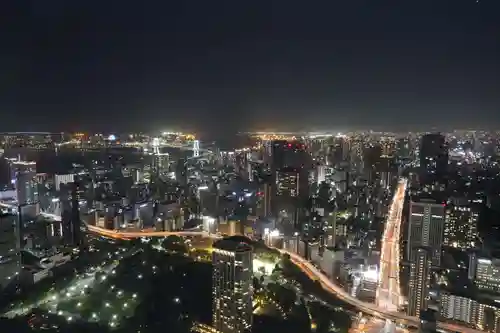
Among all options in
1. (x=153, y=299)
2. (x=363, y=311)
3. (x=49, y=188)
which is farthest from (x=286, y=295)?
(x=49, y=188)

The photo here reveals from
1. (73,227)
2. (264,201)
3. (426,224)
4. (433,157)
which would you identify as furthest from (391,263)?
(73,227)

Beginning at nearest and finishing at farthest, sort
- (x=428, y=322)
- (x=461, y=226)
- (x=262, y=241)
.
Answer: (x=428, y=322) < (x=461, y=226) < (x=262, y=241)

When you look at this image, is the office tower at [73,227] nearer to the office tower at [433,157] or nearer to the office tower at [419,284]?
the office tower at [419,284]

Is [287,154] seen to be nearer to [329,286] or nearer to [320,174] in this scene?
[320,174]

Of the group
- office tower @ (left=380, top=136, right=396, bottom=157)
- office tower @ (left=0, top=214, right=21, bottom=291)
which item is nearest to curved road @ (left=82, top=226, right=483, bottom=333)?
office tower @ (left=0, top=214, right=21, bottom=291)

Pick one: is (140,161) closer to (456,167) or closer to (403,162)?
(403,162)

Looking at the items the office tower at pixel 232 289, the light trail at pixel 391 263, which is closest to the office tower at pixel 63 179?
the office tower at pixel 232 289
